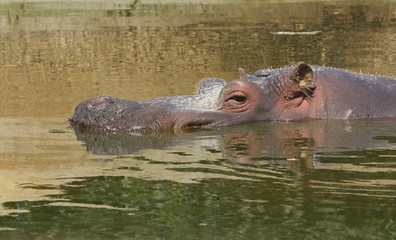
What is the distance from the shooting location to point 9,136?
6945mm

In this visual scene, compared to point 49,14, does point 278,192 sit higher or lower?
lower

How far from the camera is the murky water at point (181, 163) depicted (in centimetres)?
425

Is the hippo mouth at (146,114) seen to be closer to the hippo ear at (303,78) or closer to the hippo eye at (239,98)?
the hippo eye at (239,98)

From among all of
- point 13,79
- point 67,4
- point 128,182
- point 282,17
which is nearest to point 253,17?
point 282,17

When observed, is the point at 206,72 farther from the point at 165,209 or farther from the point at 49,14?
the point at 49,14

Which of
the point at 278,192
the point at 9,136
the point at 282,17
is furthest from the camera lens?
the point at 282,17

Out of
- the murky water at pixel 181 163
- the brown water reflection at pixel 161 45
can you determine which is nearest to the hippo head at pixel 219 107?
the murky water at pixel 181 163

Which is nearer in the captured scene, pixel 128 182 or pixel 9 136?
pixel 128 182

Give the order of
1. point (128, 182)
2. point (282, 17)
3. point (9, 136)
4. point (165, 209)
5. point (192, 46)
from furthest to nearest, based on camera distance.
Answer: point (282, 17) < point (192, 46) < point (9, 136) < point (128, 182) < point (165, 209)

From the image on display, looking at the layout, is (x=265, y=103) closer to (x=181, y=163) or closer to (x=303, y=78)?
(x=303, y=78)

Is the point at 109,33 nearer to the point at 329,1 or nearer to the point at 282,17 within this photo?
the point at 282,17

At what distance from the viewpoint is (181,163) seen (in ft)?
18.9

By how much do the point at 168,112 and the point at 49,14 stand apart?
42.0ft

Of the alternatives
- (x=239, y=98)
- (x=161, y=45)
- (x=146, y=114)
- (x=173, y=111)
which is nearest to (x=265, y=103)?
(x=239, y=98)
